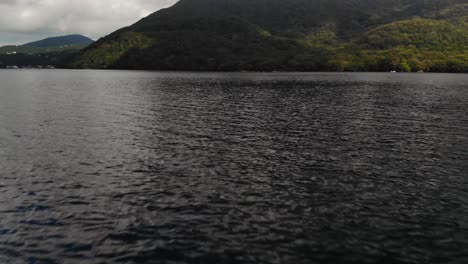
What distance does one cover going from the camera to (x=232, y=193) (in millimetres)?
30516

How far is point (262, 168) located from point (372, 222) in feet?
49.1

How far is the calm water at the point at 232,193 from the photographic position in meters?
21.2

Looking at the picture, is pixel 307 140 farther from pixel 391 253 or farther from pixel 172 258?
pixel 172 258

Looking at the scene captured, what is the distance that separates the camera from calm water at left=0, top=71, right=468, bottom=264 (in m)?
21.2

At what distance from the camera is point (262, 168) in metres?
37.8

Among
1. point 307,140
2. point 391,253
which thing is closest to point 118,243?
point 391,253

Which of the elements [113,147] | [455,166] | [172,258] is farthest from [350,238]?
[113,147]

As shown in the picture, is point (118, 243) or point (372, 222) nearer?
point (118, 243)

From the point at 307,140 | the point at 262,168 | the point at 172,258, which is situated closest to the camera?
the point at 172,258

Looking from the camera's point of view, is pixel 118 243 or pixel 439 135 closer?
pixel 118 243

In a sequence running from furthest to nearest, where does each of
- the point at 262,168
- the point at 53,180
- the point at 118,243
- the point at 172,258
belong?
1. the point at 262,168
2. the point at 53,180
3. the point at 118,243
4. the point at 172,258

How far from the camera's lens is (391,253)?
20.7 m

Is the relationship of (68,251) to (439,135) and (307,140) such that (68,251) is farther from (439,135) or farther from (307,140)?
(439,135)

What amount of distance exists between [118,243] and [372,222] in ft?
59.5
